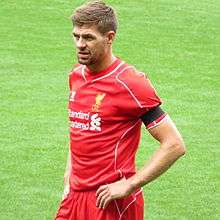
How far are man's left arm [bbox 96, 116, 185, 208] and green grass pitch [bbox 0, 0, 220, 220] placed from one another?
119 inches

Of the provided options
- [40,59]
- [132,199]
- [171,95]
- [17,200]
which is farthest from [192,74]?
[132,199]

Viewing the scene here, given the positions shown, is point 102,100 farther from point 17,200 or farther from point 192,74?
point 192,74

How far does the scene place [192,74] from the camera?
45.9ft

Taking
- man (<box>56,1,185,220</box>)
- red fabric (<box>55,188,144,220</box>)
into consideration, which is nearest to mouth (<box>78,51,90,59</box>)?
man (<box>56,1,185,220</box>)

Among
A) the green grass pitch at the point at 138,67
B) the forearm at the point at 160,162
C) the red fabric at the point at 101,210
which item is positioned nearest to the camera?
the forearm at the point at 160,162

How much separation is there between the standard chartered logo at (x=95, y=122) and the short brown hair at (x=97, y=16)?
0.47m

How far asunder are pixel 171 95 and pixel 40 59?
9.30 ft

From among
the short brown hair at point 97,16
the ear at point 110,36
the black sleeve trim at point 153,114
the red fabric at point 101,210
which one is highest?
the short brown hair at point 97,16

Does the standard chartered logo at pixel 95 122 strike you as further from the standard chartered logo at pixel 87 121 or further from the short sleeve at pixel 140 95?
the short sleeve at pixel 140 95

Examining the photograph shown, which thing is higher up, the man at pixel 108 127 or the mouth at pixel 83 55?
the mouth at pixel 83 55

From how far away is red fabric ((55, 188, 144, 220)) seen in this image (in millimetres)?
5082

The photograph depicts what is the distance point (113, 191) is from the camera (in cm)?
491

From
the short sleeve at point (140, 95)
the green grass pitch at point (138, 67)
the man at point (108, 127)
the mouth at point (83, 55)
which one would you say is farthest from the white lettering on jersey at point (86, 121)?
the green grass pitch at point (138, 67)

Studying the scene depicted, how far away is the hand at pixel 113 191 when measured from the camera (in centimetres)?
488
